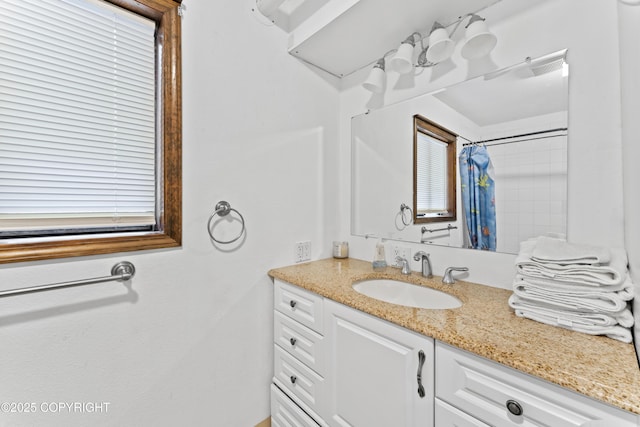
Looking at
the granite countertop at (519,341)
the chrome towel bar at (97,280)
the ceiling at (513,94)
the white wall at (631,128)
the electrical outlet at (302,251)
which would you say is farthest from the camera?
the electrical outlet at (302,251)

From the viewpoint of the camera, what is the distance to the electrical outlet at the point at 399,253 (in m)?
1.49

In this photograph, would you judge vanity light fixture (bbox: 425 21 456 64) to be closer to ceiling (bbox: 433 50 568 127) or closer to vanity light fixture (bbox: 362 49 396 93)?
ceiling (bbox: 433 50 568 127)

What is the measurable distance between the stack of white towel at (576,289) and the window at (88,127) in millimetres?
1338

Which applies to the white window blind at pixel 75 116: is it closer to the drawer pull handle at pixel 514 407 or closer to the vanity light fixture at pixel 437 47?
the vanity light fixture at pixel 437 47

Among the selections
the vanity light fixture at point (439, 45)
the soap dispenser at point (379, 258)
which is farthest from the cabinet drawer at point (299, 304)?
the vanity light fixture at point (439, 45)

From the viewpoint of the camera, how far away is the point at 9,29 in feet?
2.83

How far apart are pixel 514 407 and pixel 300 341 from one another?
86cm

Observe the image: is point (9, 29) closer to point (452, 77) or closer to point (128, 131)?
point (128, 131)

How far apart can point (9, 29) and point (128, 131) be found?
410mm

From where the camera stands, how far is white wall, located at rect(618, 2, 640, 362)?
72cm

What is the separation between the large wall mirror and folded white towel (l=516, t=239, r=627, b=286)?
219mm

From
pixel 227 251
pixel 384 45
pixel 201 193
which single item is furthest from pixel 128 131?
pixel 384 45

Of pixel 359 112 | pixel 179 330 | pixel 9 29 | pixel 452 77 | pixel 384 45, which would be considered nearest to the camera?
pixel 9 29

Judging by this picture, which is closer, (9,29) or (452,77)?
(9,29)
